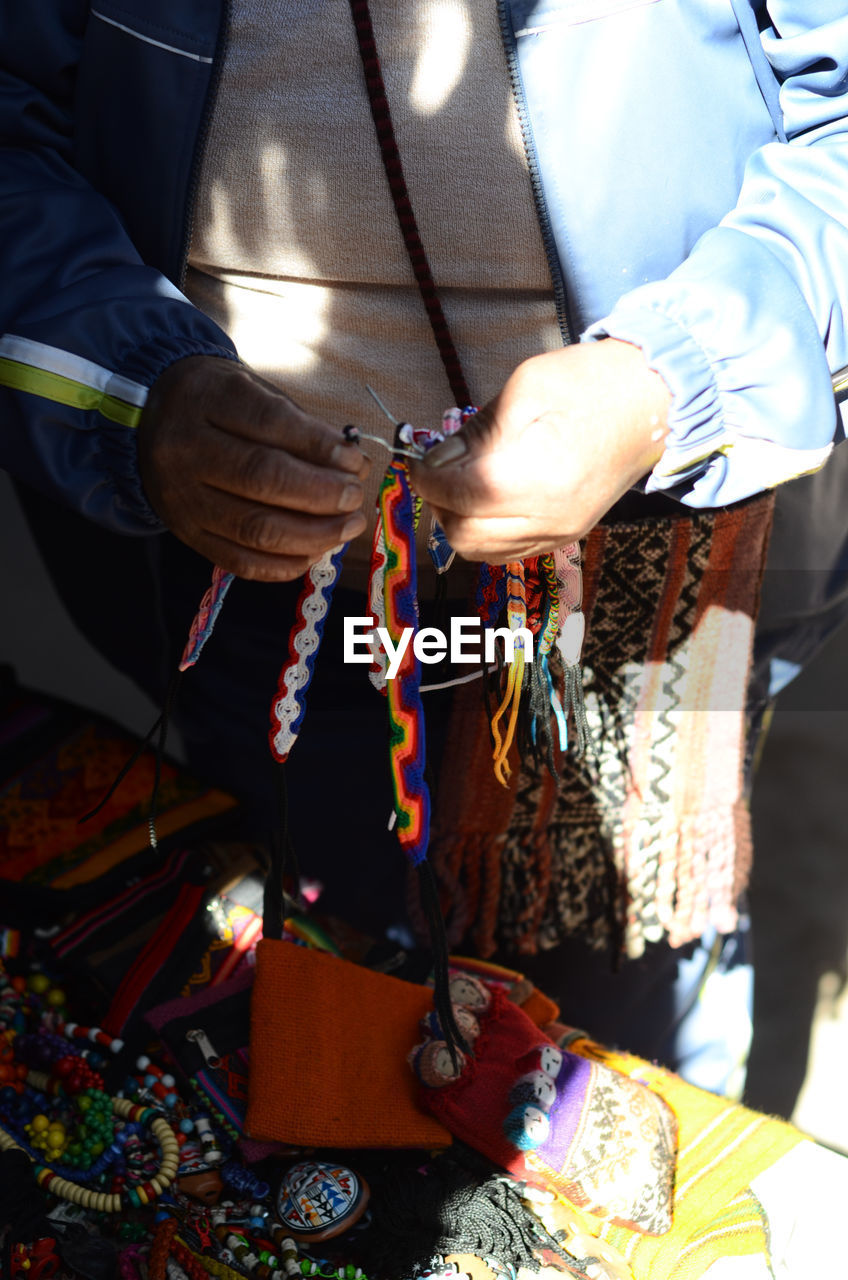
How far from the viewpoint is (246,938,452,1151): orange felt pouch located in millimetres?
998

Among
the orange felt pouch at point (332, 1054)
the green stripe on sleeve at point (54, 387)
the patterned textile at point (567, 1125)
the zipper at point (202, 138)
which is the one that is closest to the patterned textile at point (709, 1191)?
the patterned textile at point (567, 1125)

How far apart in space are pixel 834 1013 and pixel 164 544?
5.56 feet

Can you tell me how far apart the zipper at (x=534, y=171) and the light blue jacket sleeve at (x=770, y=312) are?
0.49 ft

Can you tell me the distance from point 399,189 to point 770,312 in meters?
0.35

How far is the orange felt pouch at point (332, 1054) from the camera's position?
100cm

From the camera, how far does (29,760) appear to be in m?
1.34

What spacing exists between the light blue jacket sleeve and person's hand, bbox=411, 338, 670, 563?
4cm

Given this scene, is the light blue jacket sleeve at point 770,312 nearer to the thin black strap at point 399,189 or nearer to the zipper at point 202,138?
the thin black strap at point 399,189

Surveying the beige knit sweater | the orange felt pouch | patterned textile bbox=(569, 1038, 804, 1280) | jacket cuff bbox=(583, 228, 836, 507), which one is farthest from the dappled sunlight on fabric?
patterned textile bbox=(569, 1038, 804, 1280)

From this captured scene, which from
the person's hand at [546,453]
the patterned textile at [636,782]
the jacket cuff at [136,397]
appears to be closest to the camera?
the person's hand at [546,453]

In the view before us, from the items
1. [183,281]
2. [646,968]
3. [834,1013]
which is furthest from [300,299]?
[834,1013]

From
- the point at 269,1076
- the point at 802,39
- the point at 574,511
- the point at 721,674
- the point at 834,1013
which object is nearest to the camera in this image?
the point at 574,511

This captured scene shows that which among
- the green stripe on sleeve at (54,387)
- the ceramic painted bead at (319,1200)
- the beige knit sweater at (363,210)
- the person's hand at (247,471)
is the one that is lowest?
the ceramic painted bead at (319,1200)

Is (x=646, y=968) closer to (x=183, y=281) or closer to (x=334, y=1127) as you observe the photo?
(x=334, y=1127)
